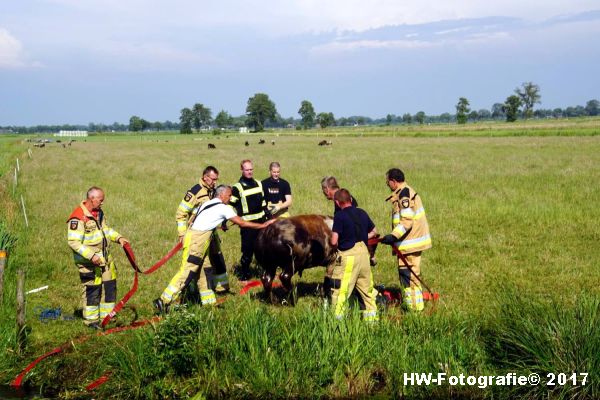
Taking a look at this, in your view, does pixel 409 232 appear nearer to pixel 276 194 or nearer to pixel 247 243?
pixel 276 194

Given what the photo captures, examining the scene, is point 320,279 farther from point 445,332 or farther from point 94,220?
point 94,220

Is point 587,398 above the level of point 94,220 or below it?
below

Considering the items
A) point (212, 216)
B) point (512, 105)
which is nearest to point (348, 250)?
point (212, 216)

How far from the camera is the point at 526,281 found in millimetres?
9352

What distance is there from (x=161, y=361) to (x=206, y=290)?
2.27 meters

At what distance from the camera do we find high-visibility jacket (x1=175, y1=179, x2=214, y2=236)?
9.15 meters

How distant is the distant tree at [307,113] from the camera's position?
633 ft

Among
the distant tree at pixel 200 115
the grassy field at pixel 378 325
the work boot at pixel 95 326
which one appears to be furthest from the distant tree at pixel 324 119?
the work boot at pixel 95 326

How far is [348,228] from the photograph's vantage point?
6.95m

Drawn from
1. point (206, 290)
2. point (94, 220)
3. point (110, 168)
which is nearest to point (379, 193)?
point (206, 290)

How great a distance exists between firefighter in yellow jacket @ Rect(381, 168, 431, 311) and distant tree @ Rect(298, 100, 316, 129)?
609 feet

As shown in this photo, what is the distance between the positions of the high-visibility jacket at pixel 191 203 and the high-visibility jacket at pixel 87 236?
5.00ft

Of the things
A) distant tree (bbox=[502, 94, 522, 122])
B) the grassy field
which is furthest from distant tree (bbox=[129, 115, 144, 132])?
the grassy field

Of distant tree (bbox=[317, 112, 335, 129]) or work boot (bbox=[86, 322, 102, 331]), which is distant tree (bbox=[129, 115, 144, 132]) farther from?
work boot (bbox=[86, 322, 102, 331])
